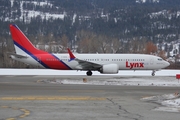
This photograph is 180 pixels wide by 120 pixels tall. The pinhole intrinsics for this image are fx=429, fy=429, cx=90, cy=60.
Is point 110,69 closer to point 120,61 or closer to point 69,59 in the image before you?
point 120,61

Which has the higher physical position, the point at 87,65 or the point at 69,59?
the point at 69,59

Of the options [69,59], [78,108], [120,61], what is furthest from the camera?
[120,61]

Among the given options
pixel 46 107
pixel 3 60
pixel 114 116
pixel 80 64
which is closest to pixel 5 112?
pixel 46 107

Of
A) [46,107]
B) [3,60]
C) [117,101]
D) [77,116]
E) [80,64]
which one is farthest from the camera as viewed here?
[3,60]

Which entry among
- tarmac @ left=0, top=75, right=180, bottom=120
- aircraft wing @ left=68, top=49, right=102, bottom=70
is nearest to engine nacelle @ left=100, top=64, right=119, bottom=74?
aircraft wing @ left=68, top=49, right=102, bottom=70

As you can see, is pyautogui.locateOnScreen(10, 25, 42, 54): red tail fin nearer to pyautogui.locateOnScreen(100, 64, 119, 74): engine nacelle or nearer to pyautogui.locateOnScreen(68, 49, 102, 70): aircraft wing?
pyautogui.locateOnScreen(68, 49, 102, 70): aircraft wing

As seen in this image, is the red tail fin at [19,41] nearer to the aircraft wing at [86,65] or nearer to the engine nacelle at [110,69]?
the aircraft wing at [86,65]

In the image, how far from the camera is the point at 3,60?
78375mm

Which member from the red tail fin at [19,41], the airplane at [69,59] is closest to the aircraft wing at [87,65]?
the airplane at [69,59]

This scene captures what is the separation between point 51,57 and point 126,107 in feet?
94.7

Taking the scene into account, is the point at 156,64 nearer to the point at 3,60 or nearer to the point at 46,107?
the point at 46,107

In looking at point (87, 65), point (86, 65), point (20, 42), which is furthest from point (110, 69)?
point (20, 42)

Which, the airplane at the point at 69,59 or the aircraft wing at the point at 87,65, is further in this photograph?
the airplane at the point at 69,59

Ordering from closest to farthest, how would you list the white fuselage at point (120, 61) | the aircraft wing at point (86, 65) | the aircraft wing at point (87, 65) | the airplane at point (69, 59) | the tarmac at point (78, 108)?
the tarmac at point (78, 108) → the aircraft wing at point (86, 65) → the aircraft wing at point (87, 65) → the airplane at point (69, 59) → the white fuselage at point (120, 61)
